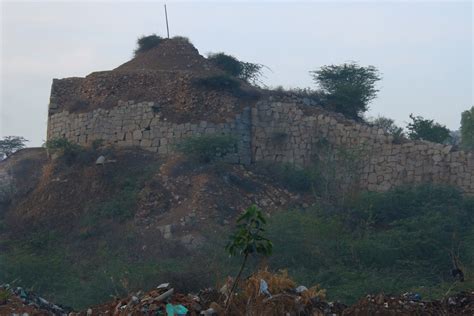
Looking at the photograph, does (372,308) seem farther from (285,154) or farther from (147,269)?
(285,154)

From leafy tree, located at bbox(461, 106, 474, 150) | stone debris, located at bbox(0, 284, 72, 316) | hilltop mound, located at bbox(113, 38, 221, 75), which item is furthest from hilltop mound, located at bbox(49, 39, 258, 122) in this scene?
stone debris, located at bbox(0, 284, 72, 316)

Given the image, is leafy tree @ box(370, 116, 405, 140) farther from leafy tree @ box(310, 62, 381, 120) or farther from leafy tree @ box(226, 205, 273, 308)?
leafy tree @ box(226, 205, 273, 308)

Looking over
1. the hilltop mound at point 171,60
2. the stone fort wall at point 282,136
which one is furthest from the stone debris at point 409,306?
the hilltop mound at point 171,60

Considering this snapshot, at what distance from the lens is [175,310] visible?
10.0 meters

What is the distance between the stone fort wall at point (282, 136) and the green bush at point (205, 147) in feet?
2.20

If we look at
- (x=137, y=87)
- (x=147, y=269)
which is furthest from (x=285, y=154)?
(x=147, y=269)

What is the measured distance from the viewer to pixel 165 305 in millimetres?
10320

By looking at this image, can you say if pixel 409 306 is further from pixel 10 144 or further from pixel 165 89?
pixel 10 144

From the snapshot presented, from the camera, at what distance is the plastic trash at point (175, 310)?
9984 millimetres

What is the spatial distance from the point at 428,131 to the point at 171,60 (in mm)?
7883

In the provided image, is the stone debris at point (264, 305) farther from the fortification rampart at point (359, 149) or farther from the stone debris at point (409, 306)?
the fortification rampart at point (359, 149)

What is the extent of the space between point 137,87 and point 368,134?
678 centimetres

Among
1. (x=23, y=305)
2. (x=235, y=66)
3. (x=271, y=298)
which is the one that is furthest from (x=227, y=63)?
(x=271, y=298)

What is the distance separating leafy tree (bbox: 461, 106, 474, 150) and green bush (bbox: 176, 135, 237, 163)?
1094 centimetres
